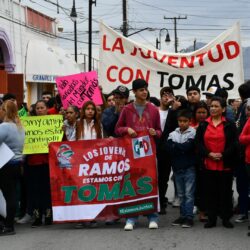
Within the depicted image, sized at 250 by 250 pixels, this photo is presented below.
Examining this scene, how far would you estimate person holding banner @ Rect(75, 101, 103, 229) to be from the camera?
340 inches

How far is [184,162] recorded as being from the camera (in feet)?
28.2

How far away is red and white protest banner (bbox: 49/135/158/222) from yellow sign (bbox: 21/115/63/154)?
50 centimetres

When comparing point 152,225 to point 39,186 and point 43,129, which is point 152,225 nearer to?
point 39,186

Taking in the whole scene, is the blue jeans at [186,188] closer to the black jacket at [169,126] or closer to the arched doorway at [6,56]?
the black jacket at [169,126]

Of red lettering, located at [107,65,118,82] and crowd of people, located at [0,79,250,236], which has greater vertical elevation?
red lettering, located at [107,65,118,82]

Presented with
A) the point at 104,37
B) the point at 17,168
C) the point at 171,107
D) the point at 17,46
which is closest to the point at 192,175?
the point at 171,107

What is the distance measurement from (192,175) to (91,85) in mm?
2900

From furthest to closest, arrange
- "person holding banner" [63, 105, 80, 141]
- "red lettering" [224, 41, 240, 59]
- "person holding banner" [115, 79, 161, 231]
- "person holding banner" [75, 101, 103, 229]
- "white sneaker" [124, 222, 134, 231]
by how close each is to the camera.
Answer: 1. "red lettering" [224, 41, 240, 59]
2. "person holding banner" [63, 105, 80, 141]
3. "person holding banner" [75, 101, 103, 229]
4. "person holding banner" [115, 79, 161, 231]
5. "white sneaker" [124, 222, 134, 231]

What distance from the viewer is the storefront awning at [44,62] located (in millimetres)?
30375

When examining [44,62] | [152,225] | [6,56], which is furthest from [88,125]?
[44,62]

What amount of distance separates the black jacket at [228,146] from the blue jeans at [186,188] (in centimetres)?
34

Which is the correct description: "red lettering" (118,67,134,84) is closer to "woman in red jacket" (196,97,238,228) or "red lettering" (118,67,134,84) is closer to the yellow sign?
the yellow sign

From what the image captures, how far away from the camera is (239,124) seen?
30.0ft

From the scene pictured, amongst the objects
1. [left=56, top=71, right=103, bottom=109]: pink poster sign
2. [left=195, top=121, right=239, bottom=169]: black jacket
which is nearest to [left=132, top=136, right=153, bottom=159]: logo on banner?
[left=195, top=121, right=239, bottom=169]: black jacket
